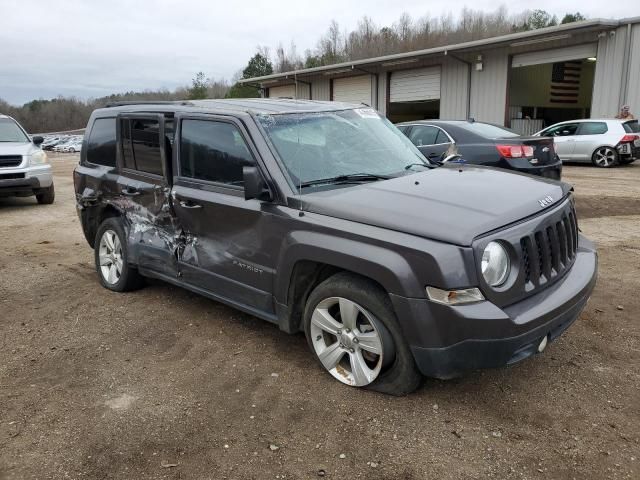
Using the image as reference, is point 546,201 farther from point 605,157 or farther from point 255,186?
point 605,157

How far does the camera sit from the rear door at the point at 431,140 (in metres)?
9.25

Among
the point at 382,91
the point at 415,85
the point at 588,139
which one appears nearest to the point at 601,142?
the point at 588,139

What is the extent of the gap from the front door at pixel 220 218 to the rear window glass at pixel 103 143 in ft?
4.22

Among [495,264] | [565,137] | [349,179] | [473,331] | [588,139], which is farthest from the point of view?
[565,137]

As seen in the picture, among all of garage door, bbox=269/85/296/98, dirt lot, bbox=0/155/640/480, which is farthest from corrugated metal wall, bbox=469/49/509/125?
dirt lot, bbox=0/155/640/480

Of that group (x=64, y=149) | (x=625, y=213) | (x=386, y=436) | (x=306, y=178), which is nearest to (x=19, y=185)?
(x=306, y=178)

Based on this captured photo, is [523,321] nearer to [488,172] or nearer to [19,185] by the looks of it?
[488,172]

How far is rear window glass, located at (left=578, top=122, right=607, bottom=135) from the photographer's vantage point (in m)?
16.5

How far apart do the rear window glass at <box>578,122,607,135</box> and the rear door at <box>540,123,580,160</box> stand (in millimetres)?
205

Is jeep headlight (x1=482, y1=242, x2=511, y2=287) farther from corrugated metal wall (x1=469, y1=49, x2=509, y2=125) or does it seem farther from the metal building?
corrugated metal wall (x1=469, y1=49, x2=509, y2=125)

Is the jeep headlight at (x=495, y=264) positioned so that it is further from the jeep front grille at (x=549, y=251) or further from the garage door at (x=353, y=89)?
the garage door at (x=353, y=89)

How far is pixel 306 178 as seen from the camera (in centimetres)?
379

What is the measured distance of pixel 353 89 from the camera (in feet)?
96.3

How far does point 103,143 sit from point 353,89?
25.1 meters
